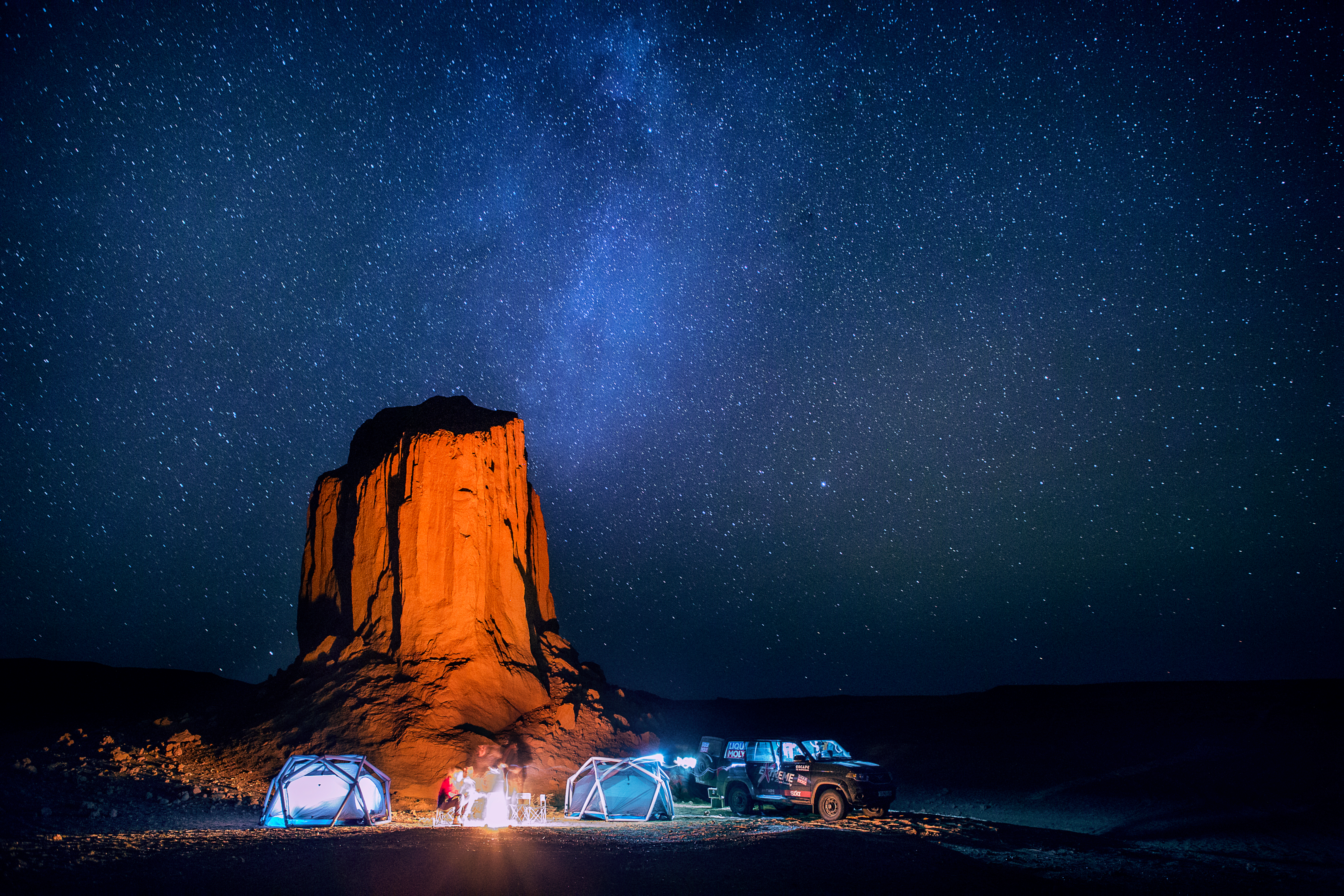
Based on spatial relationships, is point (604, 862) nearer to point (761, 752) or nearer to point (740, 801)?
point (761, 752)

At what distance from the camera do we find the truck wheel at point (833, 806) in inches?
753

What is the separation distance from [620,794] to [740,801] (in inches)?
141

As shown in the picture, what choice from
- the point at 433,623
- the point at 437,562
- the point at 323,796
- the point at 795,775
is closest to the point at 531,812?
the point at 323,796

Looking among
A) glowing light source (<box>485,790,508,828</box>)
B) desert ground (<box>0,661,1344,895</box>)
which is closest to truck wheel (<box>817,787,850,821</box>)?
desert ground (<box>0,661,1344,895</box>)

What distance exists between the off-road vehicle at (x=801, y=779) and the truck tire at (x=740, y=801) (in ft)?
0.06

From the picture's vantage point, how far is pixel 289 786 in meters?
18.8

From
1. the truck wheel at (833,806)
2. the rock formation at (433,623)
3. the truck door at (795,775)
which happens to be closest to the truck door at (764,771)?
the truck door at (795,775)

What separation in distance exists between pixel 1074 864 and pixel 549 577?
90.3 ft

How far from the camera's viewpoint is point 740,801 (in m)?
21.1

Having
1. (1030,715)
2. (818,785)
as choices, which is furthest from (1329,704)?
(818,785)

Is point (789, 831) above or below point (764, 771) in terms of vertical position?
below

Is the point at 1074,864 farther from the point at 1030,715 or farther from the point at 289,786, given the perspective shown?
the point at 1030,715

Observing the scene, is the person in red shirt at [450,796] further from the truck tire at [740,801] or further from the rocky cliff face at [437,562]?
the truck tire at [740,801]

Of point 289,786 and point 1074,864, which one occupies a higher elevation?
point 289,786
